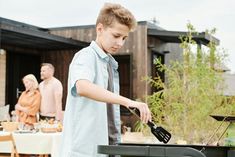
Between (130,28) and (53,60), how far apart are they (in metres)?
12.5

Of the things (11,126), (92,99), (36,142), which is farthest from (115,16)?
(11,126)

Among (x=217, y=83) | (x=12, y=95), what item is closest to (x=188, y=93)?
(x=217, y=83)

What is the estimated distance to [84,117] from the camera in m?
1.77

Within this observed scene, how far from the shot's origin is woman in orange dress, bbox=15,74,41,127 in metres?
5.98

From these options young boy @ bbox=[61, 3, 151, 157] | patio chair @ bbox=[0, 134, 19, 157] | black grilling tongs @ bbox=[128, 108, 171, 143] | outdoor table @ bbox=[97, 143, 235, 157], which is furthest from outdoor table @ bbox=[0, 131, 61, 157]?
outdoor table @ bbox=[97, 143, 235, 157]

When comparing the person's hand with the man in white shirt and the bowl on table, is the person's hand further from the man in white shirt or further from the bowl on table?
the man in white shirt

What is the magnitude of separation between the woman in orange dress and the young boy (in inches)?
162

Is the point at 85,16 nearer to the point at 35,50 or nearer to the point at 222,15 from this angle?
the point at 35,50

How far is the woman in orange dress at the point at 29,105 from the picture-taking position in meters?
5.98

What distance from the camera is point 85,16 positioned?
19.5 metres

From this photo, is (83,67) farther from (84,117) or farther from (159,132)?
(159,132)

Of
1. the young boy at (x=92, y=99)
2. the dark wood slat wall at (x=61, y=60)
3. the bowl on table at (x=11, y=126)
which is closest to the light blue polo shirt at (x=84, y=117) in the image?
the young boy at (x=92, y=99)

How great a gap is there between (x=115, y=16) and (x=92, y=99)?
1.08 feet

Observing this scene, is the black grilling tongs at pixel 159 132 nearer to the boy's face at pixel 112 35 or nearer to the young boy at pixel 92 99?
the young boy at pixel 92 99
